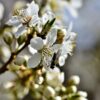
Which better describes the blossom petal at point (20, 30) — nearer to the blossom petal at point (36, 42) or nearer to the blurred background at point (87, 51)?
the blossom petal at point (36, 42)

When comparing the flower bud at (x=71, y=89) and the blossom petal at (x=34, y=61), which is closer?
the blossom petal at (x=34, y=61)

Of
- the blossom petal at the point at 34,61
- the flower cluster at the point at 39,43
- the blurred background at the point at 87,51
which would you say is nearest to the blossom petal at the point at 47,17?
the flower cluster at the point at 39,43

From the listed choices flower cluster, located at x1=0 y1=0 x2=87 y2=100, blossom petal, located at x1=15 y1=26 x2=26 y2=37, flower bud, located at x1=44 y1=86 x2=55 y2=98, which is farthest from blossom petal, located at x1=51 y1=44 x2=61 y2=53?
flower bud, located at x1=44 y1=86 x2=55 y2=98

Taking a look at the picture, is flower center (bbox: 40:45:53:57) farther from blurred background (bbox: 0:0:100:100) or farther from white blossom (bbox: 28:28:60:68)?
blurred background (bbox: 0:0:100:100)

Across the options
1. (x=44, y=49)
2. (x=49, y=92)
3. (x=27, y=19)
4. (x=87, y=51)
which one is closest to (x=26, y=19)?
(x=27, y=19)

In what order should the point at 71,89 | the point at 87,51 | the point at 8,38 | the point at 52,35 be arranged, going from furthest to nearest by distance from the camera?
the point at 87,51
the point at 71,89
the point at 8,38
the point at 52,35

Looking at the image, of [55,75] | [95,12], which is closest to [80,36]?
[95,12]

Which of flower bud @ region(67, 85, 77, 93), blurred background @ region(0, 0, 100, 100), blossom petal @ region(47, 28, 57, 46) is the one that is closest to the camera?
blossom petal @ region(47, 28, 57, 46)

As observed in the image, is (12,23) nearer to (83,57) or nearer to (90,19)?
(83,57)

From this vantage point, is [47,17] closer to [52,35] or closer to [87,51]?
[52,35]
